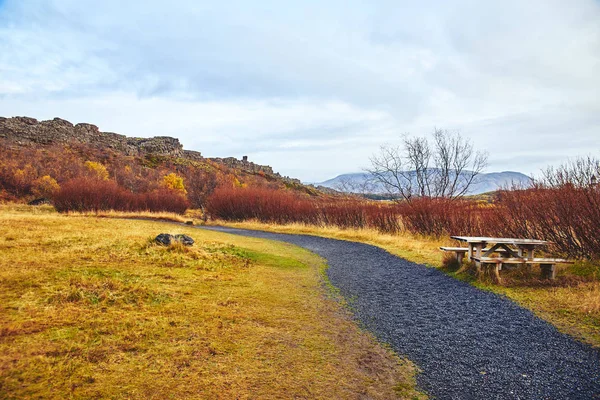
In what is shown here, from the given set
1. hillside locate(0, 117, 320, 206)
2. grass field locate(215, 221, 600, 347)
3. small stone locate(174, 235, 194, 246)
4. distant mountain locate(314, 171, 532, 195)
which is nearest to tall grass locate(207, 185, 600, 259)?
distant mountain locate(314, 171, 532, 195)

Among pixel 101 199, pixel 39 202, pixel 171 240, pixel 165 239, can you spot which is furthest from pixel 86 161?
pixel 171 240

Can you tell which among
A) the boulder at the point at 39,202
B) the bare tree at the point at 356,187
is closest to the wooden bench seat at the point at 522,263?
the bare tree at the point at 356,187

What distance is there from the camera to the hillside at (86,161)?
159 ft

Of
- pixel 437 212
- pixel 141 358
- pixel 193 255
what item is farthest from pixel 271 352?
pixel 437 212

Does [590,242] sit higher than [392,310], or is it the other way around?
[590,242]

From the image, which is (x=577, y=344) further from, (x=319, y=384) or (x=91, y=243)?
(x=91, y=243)

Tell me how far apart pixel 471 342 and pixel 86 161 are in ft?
278

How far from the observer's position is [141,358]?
Result: 4184 millimetres

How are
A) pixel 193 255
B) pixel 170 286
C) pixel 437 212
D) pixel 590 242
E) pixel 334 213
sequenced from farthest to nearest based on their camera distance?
1. pixel 334 213
2. pixel 437 212
3. pixel 193 255
4. pixel 590 242
5. pixel 170 286

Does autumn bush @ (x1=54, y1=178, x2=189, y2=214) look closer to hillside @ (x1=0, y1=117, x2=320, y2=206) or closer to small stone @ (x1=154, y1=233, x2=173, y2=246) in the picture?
hillside @ (x1=0, y1=117, x2=320, y2=206)

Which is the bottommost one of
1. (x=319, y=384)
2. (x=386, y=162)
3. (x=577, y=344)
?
(x=319, y=384)

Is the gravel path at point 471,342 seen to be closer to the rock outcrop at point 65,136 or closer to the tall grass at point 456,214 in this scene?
the tall grass at point 456,214

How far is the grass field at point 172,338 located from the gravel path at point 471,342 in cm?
45

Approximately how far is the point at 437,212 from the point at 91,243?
16.3 metres
